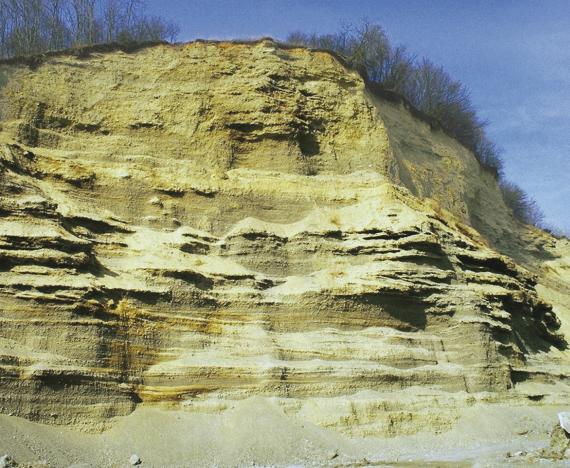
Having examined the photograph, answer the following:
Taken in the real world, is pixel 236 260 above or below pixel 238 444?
above

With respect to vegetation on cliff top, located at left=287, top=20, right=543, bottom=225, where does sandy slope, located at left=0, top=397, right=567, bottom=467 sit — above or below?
below

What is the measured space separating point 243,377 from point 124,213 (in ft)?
18.8

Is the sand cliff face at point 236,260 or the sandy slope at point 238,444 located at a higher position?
the sand cliff face at point 236,260

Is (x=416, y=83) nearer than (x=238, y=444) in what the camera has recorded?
No

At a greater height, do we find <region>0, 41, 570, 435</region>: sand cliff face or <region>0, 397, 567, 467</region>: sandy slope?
<region>0, 41, 570, 435</region>: sand cliff face

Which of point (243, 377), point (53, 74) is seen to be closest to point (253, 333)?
point (243, 377)

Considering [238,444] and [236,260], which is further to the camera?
[236,260]

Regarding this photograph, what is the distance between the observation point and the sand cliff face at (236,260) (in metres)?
15.9

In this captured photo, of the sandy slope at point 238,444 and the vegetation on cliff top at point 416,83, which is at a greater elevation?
the vegetation on cliff top at point 416,83

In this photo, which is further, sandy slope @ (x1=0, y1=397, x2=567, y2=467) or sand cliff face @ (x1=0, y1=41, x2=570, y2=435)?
sand cliff face @ (x1=0, y1=41, x2=570, y2=435)

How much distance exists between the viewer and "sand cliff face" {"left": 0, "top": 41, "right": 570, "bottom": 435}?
15883mm

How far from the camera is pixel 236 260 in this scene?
755 inches

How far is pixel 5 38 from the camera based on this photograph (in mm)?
25469

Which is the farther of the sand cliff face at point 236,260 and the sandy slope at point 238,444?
the sand cliff face at point 236,260
